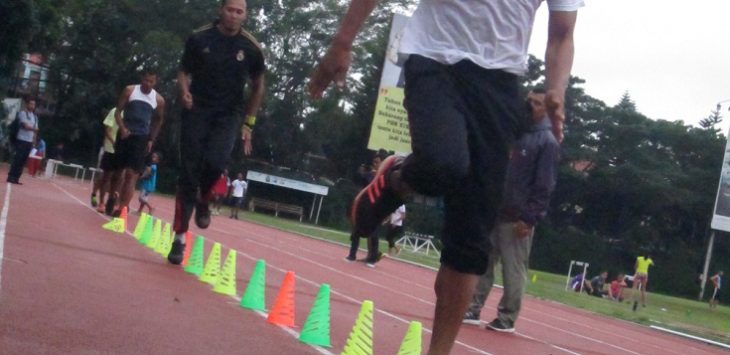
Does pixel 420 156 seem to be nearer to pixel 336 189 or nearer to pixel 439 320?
pixel 439 320

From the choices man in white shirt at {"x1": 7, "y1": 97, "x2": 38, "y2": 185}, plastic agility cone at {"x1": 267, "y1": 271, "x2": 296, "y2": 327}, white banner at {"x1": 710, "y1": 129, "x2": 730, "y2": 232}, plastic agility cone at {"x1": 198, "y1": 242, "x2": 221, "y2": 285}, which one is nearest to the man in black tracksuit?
plastic agility cone at {"x1": 198, "y1": 242, "x2": 221, "y2": 285}

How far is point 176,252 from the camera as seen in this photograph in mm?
9500

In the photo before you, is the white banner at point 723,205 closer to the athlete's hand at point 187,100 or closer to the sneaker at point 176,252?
the sneaker at point 176,252

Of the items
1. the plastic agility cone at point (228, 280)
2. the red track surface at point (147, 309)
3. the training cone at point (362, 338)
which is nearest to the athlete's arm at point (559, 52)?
the training cone at point (362, 338)

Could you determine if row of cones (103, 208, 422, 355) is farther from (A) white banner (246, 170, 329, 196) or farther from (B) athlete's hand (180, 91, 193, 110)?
(A) white banner (246, 170, 329, 196)

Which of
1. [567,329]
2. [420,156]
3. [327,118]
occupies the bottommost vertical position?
[567,329]

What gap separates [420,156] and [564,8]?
3.16 ft

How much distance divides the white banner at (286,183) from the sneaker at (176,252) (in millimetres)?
54957

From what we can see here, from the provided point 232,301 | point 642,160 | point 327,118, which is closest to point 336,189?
point 327,118

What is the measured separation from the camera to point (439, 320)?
4828 mm

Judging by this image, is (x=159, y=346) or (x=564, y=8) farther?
(x=159, y=346)

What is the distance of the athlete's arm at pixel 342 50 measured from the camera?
4.47m

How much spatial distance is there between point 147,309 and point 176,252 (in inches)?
120

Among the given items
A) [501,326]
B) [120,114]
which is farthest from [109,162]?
[501,326]
